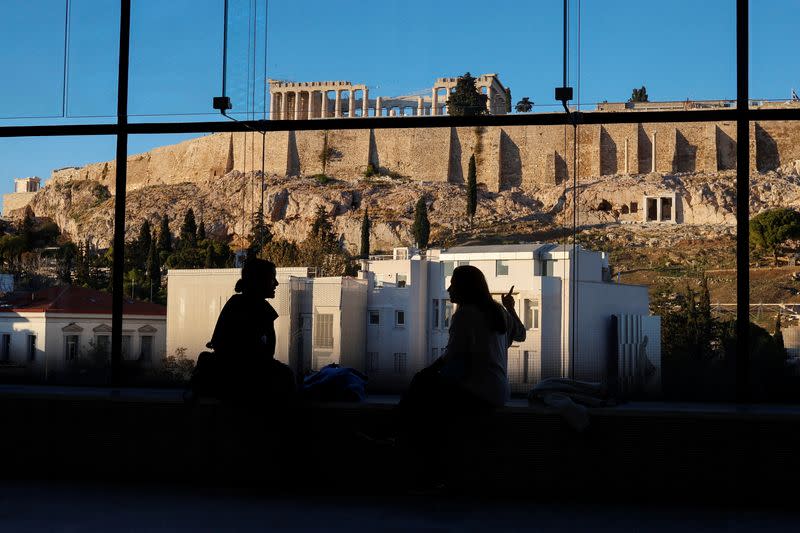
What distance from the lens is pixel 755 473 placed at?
2570 millimetres

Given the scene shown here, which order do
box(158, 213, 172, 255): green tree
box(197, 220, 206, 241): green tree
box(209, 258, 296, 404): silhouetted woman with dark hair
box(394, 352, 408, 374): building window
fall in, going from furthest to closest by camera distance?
box(197, 220, 206, 241): green tree < box(158, 213, 172, 255): green tree < box(394, 352, 408, 374): building window < box(209, 258, 296, 404): silhouetted woman with dark hair

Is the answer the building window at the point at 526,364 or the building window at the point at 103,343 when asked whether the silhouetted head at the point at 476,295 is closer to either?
the building window at the point at 526,364

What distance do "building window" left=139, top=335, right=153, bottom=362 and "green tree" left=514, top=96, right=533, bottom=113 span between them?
163 cm

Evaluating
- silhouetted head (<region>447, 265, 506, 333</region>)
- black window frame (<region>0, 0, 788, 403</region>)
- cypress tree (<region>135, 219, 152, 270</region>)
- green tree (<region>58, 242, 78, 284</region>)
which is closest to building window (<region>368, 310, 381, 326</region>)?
silhouetted head (<region>447, 265, 506, 333</region>)

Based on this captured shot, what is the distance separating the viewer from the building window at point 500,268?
3.28m

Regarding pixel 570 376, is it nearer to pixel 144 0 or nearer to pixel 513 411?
pixel 513 411

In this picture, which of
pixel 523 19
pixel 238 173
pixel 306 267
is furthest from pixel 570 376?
pixel 238 173

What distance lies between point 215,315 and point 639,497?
5.58 feet

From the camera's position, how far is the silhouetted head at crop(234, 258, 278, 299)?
2984mm

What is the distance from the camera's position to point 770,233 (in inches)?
172

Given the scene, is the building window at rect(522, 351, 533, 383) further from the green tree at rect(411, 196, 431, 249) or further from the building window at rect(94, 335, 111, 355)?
the building window at rect(94, 335, 111, 355)

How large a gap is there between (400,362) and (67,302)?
1432mm

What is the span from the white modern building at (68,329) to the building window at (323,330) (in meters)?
0.62

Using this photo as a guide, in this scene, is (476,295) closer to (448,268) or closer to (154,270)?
(448,268)
